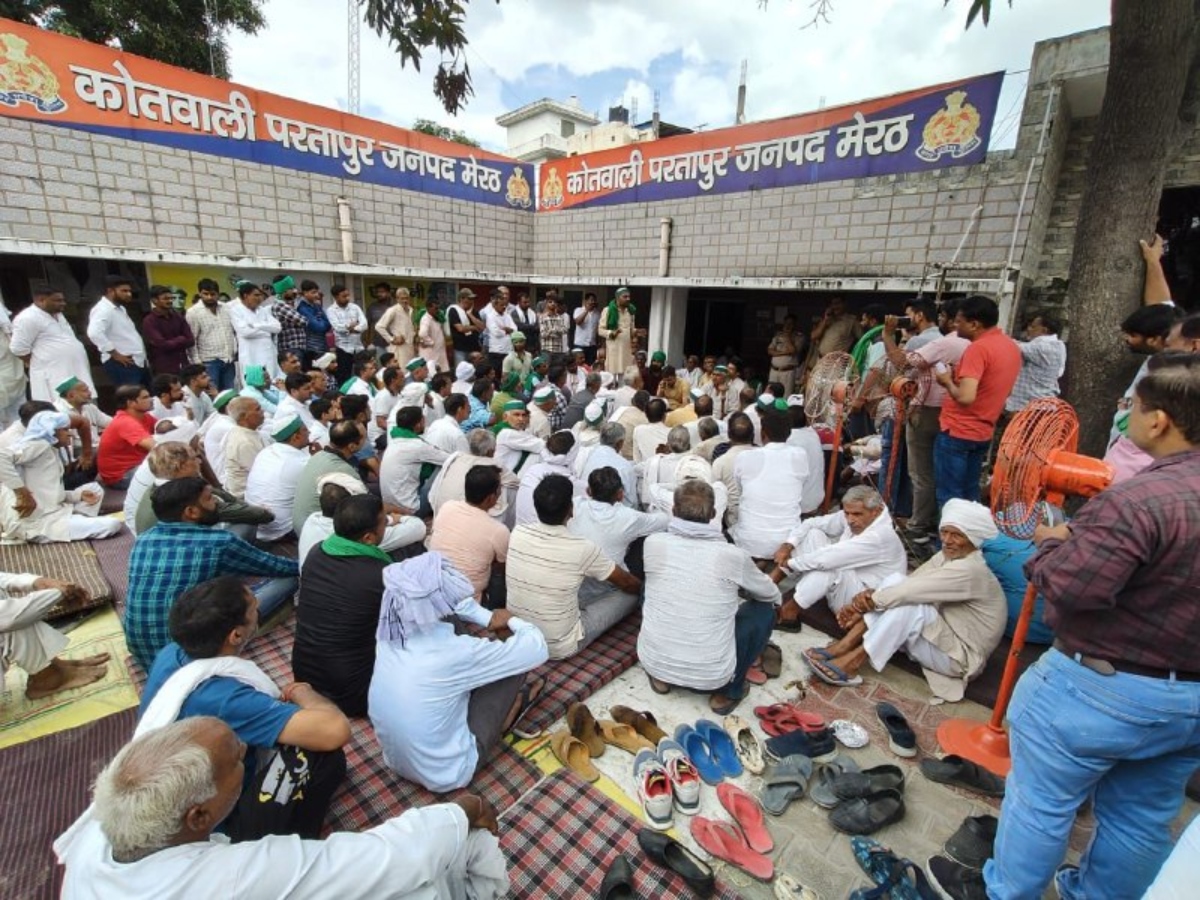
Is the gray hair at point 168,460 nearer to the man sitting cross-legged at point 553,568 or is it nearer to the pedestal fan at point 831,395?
the man sitting cross-legged at point 553,568

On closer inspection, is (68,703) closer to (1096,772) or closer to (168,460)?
(168,460)

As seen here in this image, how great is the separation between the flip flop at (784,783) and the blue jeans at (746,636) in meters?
0.46

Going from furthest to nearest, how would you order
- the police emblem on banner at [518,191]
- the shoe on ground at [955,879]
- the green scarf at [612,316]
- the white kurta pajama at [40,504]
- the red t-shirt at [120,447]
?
1. the police emblem on banner at [518,191]
2. the green scarf at [612,316]
3. the red t-shirt at [120,447]
4. the white kurta pajama at [40,504]
5. the shoe on ground at [955,879]

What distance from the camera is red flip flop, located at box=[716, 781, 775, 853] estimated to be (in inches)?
90.0

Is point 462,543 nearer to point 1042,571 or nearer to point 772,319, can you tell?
point 1042,571

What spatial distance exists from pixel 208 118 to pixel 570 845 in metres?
10.6

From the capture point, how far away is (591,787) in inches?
101

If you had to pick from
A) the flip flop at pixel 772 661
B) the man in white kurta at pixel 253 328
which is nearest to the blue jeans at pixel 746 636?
the flip flop at pixel 772 661

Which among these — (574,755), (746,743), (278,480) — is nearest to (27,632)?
(278,480)

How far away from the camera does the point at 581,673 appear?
3.25 metres

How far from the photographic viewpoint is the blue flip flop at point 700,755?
2.63 metres

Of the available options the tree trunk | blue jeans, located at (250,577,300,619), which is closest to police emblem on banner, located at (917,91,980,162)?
the tree trunk

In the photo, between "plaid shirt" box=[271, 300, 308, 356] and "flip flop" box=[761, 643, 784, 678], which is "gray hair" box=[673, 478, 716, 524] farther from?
"plaid shirt" box=[271, 300, 308, 356]

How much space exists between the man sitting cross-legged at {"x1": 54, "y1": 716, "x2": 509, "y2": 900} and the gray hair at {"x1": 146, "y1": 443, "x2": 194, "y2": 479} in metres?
2.32
